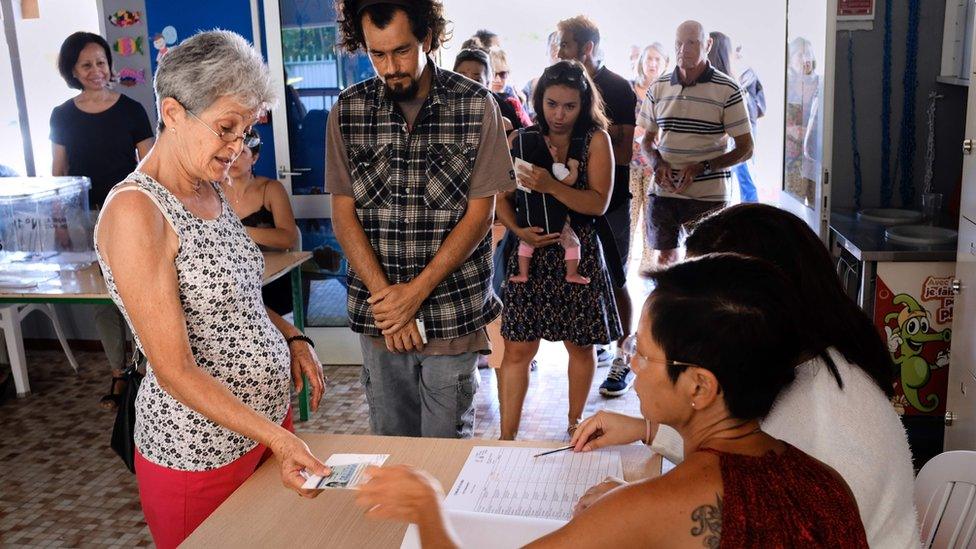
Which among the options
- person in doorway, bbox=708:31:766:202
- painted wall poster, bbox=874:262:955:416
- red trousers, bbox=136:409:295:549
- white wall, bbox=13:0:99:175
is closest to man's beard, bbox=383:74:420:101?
red trousers, bbox=136:409:295:549

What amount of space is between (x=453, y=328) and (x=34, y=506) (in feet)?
6.58

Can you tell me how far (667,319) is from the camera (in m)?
1.26

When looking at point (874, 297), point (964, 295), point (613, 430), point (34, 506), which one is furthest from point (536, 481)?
point (34, 506)

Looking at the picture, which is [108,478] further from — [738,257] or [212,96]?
[738,257]

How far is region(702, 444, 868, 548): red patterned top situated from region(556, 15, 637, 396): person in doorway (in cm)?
304

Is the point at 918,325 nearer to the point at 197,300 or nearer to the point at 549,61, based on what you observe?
the point at 197,300

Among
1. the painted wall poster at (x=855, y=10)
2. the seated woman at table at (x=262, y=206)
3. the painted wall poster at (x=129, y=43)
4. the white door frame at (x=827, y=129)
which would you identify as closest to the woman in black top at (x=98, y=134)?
the painted wall poster at (x=129, y=43)

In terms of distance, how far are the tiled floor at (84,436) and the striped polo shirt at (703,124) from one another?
1092 mm

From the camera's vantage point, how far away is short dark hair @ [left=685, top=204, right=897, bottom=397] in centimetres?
153

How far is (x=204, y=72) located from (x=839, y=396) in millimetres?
1233

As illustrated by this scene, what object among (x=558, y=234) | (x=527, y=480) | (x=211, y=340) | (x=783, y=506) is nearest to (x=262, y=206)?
(x=558, y=234)

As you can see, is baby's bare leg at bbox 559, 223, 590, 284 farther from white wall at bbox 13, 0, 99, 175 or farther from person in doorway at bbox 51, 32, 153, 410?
white wall at bbox 13, 0, 99, 175

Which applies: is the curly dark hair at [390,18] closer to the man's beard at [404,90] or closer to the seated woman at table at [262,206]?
the man's beard at [404,90]

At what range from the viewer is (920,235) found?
135 inches
